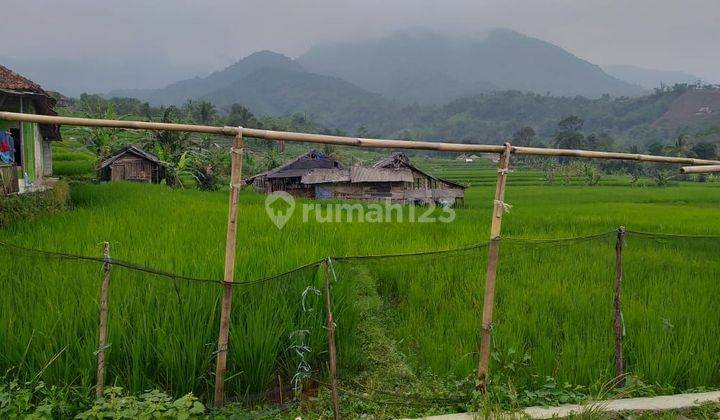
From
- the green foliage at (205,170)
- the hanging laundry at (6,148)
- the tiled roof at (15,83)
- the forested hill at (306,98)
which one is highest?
the forested hill at (306,98)

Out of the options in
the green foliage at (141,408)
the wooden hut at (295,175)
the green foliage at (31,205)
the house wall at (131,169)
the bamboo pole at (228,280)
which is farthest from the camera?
the house wall at (131,169)

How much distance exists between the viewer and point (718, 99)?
83500mm

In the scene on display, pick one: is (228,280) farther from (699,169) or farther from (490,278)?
(699,169)

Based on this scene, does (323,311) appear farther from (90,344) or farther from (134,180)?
(134,180)

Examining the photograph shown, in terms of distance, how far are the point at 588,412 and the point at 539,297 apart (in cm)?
129

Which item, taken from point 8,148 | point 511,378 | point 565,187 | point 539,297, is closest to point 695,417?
point 511,378

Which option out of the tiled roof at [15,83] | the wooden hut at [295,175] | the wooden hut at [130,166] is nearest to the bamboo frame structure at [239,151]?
the tiled roof at [15,83]

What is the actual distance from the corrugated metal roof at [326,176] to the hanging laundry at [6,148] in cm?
520

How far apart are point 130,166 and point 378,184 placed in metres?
7.51

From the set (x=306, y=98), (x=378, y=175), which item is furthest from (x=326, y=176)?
(x=306, y=98)

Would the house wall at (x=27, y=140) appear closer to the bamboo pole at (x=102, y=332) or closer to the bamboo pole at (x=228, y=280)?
the bamboo pole at (x=102, y=332)

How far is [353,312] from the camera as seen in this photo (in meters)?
3.35

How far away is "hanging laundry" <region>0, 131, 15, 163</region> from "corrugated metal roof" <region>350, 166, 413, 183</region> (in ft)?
19.7

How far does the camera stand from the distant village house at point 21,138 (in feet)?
26.0
